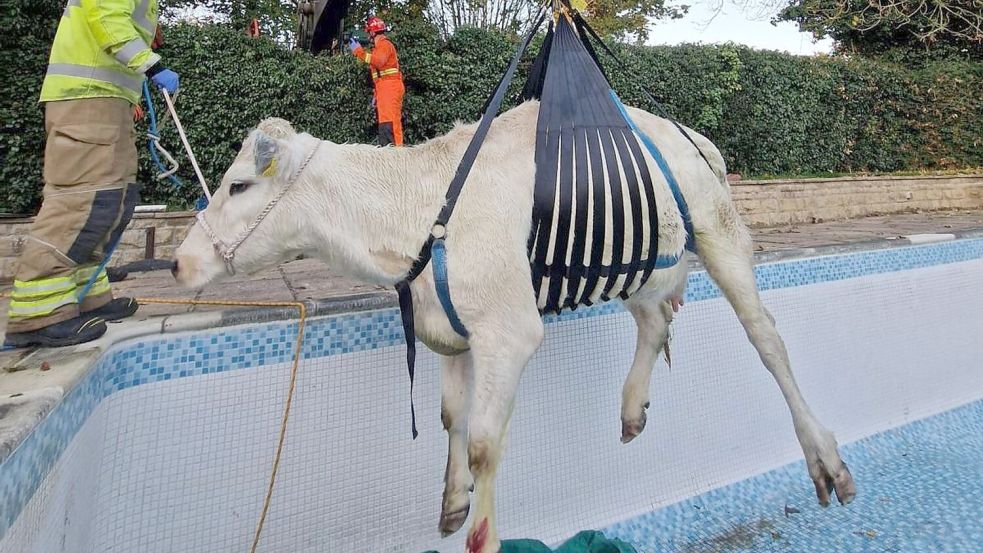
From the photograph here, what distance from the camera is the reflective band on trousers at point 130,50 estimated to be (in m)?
2.57

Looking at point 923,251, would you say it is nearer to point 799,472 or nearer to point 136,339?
point 799,472

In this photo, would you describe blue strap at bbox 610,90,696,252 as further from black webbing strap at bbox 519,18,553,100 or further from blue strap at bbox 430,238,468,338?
blue strap at bbox 430,238,468,338

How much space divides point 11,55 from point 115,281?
316cm

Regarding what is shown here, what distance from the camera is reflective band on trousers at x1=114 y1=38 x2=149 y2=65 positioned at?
2572 mm

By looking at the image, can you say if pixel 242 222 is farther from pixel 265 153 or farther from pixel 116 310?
pixel 116 310

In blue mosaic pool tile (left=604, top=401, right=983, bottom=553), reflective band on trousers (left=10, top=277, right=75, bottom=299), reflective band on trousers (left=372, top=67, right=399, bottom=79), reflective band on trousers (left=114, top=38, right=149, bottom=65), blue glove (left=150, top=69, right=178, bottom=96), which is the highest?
reflective band on trousers (left=114, top=38, right=149, bottom=65)

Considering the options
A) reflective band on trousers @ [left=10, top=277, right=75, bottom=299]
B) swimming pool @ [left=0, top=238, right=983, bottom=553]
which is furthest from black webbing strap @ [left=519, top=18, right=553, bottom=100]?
reflective band on trousers @ [left=10, top=277, right=75, bottom=299]

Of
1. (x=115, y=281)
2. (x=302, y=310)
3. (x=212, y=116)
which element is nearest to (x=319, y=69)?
(x=212, y=116)

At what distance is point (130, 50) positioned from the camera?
8.44 ft

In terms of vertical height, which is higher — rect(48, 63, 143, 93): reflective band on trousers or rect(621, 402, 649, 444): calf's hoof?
rect(48, 63, 143, 93): reflective band on trousers

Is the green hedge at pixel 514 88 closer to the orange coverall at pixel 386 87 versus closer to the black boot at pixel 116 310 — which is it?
the orange coverall at pixel 386 87

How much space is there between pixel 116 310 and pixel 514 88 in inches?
275

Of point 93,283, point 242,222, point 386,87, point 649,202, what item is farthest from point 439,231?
point 386,87

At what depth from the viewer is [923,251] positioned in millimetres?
5180
